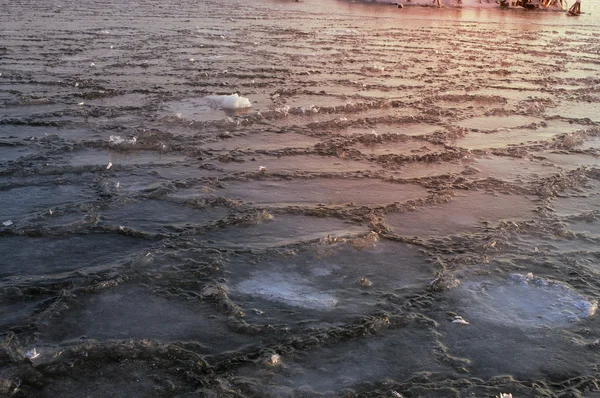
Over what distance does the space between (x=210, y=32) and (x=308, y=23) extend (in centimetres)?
476

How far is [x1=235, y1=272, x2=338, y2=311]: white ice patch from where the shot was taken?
12.8 feet

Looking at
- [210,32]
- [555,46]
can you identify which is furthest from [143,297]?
[555,46]

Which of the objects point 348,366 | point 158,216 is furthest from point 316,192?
point 348,366

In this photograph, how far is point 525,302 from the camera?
3.99 metres

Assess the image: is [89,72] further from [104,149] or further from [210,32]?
[210,32]

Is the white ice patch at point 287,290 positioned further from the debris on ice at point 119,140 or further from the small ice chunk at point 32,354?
the debris on ice at point 119,140

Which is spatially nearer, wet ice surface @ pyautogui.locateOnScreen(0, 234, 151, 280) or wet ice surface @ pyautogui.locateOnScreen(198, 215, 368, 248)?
wet ice surface @ pyautogui.locateOnScreen(0, 234, 151, 280)

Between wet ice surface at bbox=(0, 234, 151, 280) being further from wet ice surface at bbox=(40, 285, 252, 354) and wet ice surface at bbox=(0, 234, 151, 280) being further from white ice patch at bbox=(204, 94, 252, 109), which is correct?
white ice patch at bbox=(204, 94, 252, 109)

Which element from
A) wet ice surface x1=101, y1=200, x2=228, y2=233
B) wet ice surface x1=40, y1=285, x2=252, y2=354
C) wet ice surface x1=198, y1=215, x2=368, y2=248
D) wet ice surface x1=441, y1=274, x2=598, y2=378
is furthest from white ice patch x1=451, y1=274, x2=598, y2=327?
wet ice surface x1=101, y1=200, x2=228, y2=233

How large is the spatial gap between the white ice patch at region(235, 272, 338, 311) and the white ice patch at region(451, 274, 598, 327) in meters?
0.99

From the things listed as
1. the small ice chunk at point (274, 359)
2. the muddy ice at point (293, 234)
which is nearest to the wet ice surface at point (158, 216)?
the muddy ice at point (293, 234)

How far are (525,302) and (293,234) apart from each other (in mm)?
1924

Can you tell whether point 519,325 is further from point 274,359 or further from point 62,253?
point 62,253

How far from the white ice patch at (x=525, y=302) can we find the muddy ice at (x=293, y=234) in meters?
0.02
